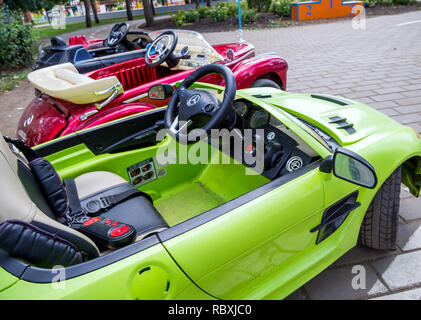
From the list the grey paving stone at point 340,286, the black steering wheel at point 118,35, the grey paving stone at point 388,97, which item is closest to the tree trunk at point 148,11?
the black steering wheel at point 118,35

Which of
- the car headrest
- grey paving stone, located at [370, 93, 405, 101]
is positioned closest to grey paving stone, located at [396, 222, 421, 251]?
grey paving stone, located at [370, 93, 405, 101]

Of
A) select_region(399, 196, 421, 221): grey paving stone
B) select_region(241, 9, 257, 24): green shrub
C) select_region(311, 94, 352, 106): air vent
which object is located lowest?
select_region(399, 196, 421, 221): grey paving stone

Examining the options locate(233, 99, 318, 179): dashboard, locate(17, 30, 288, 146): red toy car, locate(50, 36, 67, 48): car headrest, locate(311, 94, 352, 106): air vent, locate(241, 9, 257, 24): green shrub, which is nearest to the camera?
locate(233, 99, 318, 179): dashboard

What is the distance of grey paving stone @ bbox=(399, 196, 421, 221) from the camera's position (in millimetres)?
2674

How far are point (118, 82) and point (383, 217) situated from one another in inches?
114

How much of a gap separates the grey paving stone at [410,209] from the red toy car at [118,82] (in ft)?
7.13

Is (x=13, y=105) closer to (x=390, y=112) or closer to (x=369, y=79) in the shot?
(x=390, y=112)

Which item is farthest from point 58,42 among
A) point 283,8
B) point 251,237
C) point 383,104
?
point 283,8

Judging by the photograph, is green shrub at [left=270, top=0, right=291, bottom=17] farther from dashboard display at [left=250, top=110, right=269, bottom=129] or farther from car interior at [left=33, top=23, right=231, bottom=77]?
dashboard display at [left=250, top=110, right=269, bottom=129]

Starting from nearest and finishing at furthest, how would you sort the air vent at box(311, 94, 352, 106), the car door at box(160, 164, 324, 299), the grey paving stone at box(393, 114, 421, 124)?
the car door at box(160, 164, 324, 299) → the air vent at box(311, 94, 352, 106) → the grey paving stone at box(393, 114, 421, 124)

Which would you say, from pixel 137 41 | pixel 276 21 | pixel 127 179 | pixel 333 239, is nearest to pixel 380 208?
pixel 333 239

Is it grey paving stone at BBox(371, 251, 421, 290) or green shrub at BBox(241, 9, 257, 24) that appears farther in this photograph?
green shrub at BBox(241, 9, 257, 24)

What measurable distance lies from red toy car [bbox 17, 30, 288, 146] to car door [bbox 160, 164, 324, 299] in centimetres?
229

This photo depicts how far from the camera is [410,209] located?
275 centimetres
